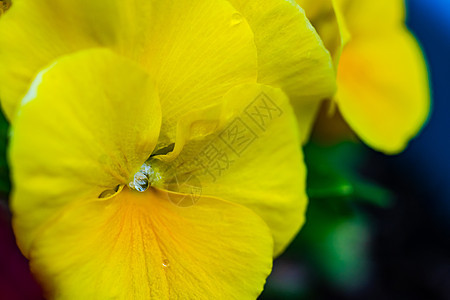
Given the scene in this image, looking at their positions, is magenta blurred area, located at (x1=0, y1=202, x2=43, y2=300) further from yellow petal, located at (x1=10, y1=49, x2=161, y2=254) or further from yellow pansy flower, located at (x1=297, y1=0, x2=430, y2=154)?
yellow pansy flower, located at (x1=297, y1=0, x2=430, y2=154)

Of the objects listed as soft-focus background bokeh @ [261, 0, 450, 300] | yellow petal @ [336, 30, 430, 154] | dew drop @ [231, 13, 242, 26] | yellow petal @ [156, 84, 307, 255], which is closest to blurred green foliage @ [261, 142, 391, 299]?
soft-focus background bokeh @ [261, 0, 450, 300]

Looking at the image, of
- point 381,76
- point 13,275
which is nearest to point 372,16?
point 381,76

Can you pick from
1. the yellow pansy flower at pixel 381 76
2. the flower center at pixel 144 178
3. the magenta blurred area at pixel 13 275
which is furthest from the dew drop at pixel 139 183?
the yellow pansy flower at pixel 381 76

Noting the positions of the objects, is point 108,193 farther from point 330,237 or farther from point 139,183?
point 330,237

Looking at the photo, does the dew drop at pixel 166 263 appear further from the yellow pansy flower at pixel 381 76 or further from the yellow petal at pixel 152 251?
the yellow pansy flower at pixel 381 76

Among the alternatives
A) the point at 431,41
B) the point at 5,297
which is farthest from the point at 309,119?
the point at 431,41

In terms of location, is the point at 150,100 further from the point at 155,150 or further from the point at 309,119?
the point at 309,119
